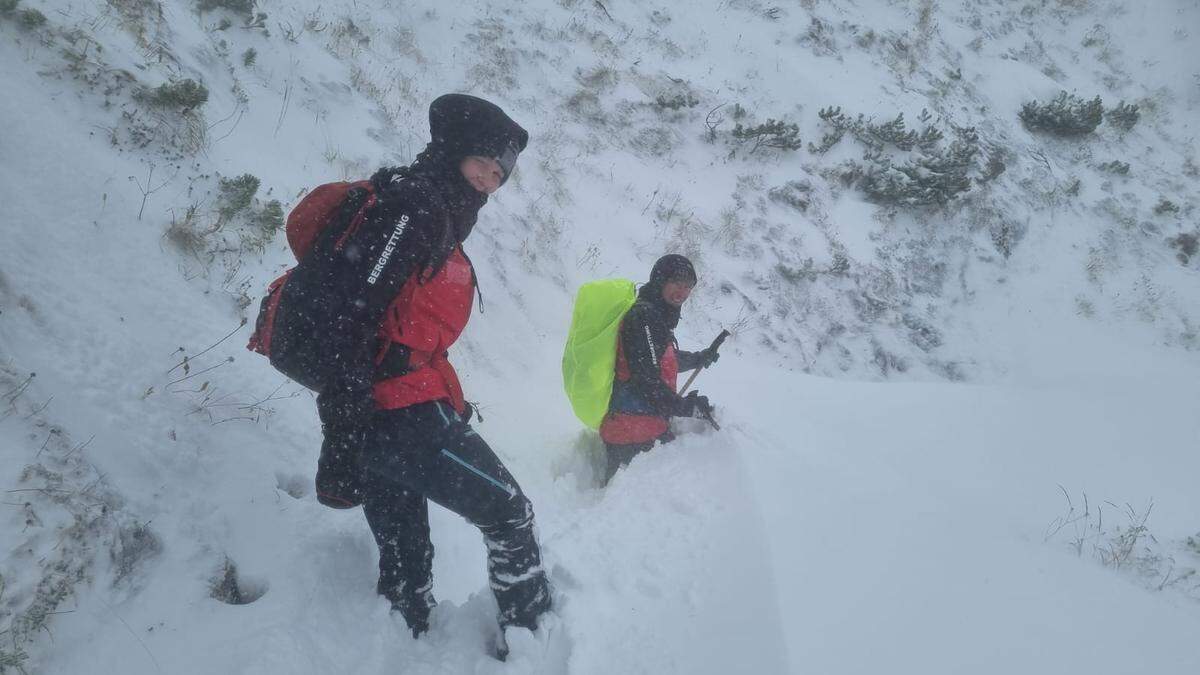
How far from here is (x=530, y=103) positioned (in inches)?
341

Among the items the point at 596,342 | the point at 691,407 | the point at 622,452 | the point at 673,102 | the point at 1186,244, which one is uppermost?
the point at 1186,244

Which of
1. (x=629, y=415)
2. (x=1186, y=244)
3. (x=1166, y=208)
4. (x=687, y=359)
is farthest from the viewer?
(x=1166, y=208)

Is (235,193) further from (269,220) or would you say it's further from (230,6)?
(230,6)

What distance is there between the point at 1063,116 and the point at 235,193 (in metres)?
13.4

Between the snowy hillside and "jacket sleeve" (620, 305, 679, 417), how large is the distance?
1.25 ft

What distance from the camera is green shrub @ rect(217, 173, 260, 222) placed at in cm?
391

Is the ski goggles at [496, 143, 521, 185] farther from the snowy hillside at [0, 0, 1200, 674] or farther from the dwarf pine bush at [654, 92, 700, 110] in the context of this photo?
the dwarf pine bush at [654, 92, 700, 110]

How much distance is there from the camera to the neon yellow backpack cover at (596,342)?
3.94m

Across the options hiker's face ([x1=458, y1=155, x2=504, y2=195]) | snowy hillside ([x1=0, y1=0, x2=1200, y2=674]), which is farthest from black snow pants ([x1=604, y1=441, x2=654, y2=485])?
hiker's face ([x1=458, y1=155, x2=504, y2=195])

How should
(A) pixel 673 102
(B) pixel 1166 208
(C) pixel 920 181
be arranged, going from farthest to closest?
(B) pixel 1166 208, (A) pixel 673 102, (C) pixel 920 181

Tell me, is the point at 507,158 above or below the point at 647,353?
above

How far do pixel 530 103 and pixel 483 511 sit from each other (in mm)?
7661

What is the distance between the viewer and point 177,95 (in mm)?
4004

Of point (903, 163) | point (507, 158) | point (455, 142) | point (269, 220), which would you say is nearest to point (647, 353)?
point (507, 158)
